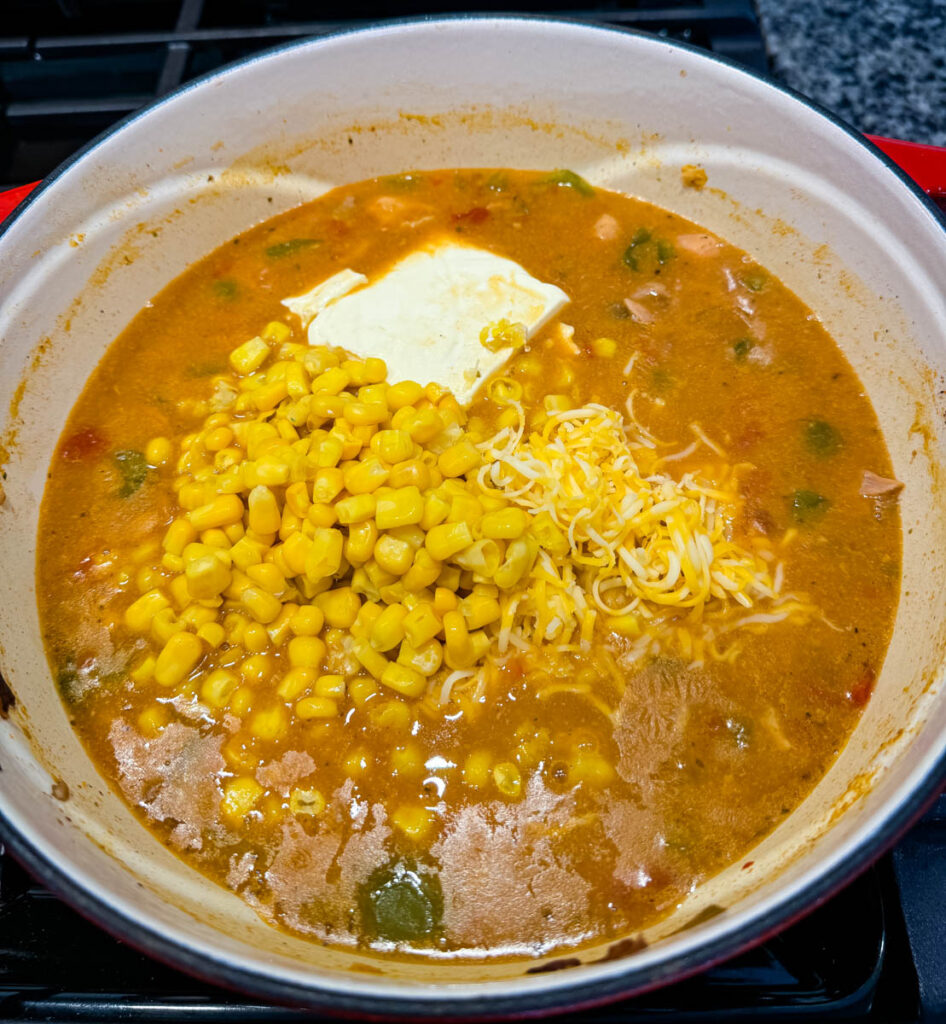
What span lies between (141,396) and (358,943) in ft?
6.26

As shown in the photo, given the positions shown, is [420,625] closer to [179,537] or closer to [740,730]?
[179,537]

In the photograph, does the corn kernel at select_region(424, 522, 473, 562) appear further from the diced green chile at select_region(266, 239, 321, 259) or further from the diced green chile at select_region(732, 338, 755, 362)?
the diced green chile at select_region(266, 239, 321, 259)

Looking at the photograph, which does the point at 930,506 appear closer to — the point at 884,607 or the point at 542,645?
the point at 884,607

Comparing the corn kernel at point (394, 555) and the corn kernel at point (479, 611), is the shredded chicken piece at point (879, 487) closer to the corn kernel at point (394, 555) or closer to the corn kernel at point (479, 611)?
the corn kernel at point (479, 611)

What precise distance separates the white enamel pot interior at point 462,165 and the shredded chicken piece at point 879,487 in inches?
1.4

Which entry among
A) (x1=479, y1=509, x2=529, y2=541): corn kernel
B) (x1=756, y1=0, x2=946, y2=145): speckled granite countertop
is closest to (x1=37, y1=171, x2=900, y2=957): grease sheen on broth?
(x1=479, y1=509, x2=529, y2=541): corn kernel

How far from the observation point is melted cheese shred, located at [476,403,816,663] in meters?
2.30

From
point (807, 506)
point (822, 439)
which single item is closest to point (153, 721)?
point (807, 506)

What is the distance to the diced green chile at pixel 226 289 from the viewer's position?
308 centimetres

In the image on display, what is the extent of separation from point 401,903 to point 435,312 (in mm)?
1948

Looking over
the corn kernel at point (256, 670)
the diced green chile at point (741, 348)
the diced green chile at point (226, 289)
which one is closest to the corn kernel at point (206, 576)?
the corn kernel at point (256, 670)

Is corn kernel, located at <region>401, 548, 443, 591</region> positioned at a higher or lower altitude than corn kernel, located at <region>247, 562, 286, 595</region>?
higher

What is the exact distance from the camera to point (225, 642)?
2.38 m

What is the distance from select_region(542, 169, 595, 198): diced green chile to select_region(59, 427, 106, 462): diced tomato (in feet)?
6.54
